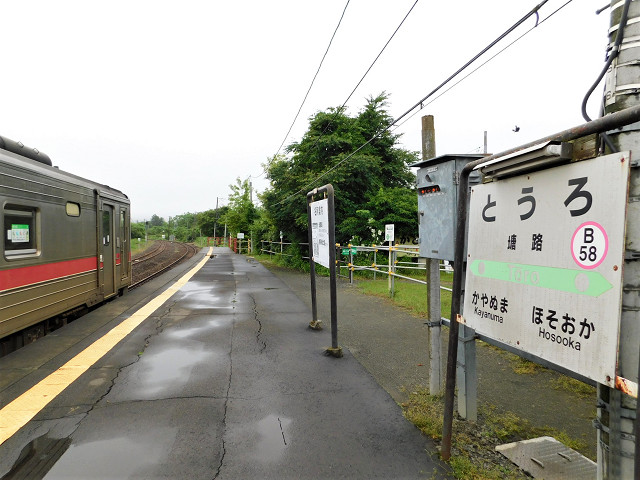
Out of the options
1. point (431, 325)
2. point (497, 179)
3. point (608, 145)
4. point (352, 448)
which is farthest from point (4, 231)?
point (608, 145)

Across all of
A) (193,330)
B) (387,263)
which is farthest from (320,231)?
(387,263)

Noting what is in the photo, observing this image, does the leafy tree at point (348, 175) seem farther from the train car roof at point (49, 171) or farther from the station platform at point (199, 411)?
the station platform at point (199, 411)

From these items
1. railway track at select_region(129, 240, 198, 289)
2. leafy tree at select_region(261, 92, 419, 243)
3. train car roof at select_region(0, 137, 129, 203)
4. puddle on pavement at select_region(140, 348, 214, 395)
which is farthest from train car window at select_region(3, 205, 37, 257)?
leafy tree at select_region(261, 92, 419, 243)

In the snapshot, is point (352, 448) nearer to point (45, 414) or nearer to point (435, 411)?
point (435, 411)

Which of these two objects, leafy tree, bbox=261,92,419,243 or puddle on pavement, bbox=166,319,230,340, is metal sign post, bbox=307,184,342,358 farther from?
leafy tree, bbox=261,92,419,243

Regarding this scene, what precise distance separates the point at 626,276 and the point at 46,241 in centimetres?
710

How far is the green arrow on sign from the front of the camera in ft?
5.90

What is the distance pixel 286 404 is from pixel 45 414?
2.12 m

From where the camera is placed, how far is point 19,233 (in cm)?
536

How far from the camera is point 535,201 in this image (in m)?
2.15

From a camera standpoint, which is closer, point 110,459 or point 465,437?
point 110,459

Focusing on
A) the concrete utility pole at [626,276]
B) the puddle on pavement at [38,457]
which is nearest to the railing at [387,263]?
the concrete utility pole at [626,276]

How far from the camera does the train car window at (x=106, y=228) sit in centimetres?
864

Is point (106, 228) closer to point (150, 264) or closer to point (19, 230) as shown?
point (19, 230)
